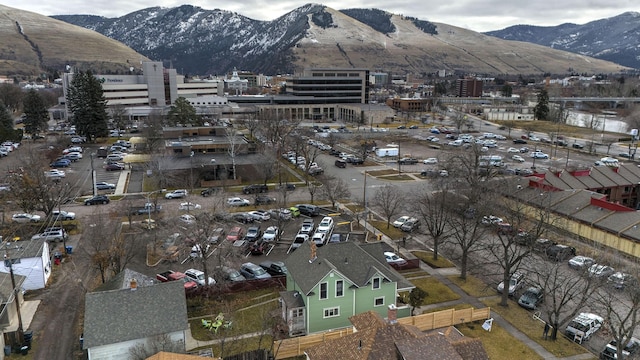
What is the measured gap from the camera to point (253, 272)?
115ft

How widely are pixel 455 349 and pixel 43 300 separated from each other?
91.4 ft

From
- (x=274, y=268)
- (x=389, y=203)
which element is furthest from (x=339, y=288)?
(x=389, y=203)

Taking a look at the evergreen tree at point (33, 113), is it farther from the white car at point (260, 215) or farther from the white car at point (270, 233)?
the white car at point (270, 233)

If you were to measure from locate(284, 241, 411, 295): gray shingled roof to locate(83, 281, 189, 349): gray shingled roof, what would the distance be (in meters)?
7.52

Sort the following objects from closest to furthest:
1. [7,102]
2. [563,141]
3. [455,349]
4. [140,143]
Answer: [455,349], [140,143], [563,141], [7,102]

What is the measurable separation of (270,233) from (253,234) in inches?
65.6

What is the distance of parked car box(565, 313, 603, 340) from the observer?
28188 millimetres

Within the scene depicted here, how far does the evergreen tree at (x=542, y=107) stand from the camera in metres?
140

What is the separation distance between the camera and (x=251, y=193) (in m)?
58.2

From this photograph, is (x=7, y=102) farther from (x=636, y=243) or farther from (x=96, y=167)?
(x=636, y=243)

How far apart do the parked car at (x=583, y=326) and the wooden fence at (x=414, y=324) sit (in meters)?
4.98

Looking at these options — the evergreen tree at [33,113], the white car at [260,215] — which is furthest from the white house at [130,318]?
the evergreen tree at [33,113]

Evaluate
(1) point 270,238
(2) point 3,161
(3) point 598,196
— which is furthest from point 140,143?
(3) point 598,196

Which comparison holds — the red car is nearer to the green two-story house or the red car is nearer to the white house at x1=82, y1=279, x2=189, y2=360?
the green two-story house
